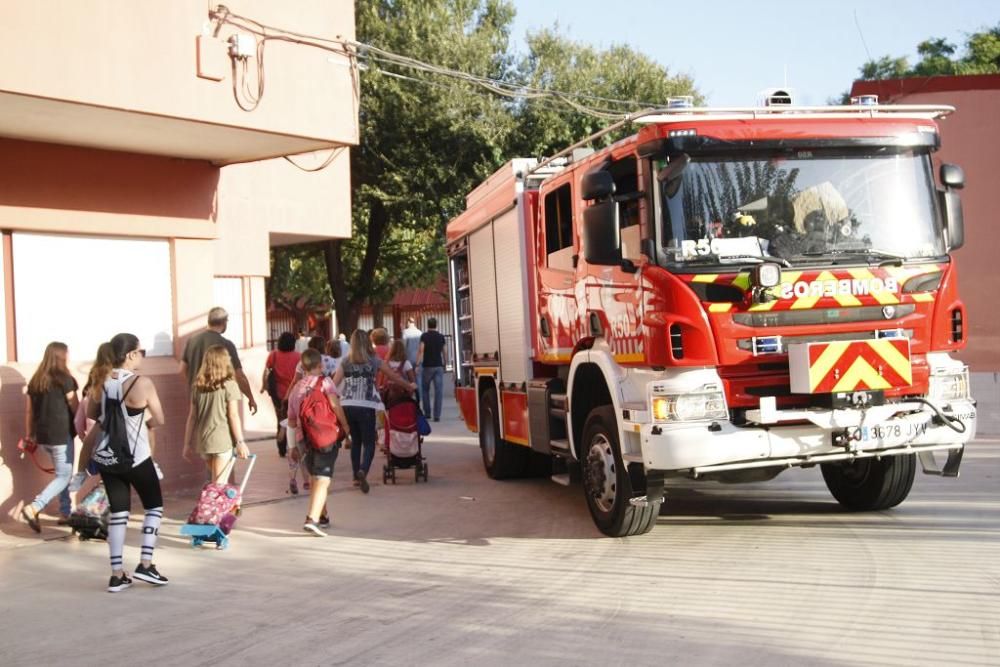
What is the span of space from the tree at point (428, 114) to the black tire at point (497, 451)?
43.2 feet

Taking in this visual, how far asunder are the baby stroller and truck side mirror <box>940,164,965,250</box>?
6313 millimetres

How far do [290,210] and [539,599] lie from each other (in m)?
13.7

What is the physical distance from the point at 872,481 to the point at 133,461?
578 centimetres

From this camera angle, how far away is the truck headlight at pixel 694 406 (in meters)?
7.70

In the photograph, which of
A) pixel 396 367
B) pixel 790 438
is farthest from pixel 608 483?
pixel 396 367

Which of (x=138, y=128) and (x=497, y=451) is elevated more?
(x=138, y=128)

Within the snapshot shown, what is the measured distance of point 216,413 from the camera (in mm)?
9602

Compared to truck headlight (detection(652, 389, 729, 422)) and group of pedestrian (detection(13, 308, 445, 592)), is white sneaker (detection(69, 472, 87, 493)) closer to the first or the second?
group of pedestrian (detection(13, 308, 445, 592))

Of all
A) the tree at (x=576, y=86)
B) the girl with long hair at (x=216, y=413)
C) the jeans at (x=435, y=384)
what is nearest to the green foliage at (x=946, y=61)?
the tree at (x=576, y=86)

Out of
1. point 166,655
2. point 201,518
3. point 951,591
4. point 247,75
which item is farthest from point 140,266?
point 951,591

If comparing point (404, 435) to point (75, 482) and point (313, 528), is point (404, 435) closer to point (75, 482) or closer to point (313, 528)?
point (313, 528)

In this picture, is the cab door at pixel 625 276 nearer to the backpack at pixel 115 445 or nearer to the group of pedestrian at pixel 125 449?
the group of pedestrian at pixel 125 449

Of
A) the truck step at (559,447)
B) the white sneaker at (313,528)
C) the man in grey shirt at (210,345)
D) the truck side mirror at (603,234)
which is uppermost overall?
the truck side mirror at (603,234)

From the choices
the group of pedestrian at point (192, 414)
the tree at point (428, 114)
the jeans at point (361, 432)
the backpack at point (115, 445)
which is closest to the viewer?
the backpack at point (115, 445)
